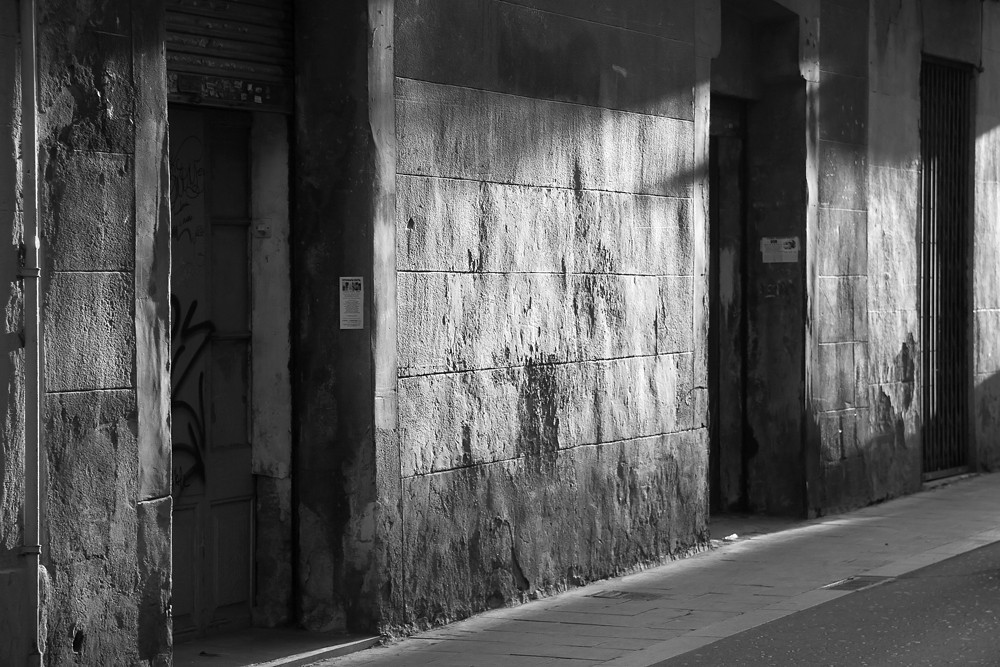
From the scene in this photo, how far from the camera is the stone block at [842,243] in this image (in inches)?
485

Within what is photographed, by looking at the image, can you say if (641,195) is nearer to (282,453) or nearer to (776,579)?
(776,579)

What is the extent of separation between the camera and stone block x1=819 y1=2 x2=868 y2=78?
12375 mm

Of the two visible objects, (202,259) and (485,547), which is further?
(485,547)

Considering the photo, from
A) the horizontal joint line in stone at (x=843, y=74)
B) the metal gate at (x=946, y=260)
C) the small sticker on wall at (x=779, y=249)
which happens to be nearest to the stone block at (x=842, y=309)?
the small sticker on wall at (x=779, y=249)

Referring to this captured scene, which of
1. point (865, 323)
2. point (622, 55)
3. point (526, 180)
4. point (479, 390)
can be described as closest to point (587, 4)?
point (622, 55)

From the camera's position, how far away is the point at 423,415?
786 centimetres

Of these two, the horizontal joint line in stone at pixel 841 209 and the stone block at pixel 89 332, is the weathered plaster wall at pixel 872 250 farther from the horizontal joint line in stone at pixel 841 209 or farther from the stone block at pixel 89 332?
the stone block at pixel 89 332

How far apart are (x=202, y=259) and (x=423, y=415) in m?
1.48

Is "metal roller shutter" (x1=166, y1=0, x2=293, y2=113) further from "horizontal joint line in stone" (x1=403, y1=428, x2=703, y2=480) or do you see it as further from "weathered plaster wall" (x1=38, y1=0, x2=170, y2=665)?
Result: "horizontal joint line in stone" (x1=403, y1=428, x2=703, y2=480)

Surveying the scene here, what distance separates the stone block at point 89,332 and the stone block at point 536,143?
2.02 metres

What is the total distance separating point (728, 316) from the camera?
12.3 m

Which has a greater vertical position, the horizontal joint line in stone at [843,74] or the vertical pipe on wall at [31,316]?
the horizontal joint line in stone at [843,74]

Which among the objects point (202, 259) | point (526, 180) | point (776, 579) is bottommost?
point (776, 579)

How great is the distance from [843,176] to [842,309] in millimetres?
1189
